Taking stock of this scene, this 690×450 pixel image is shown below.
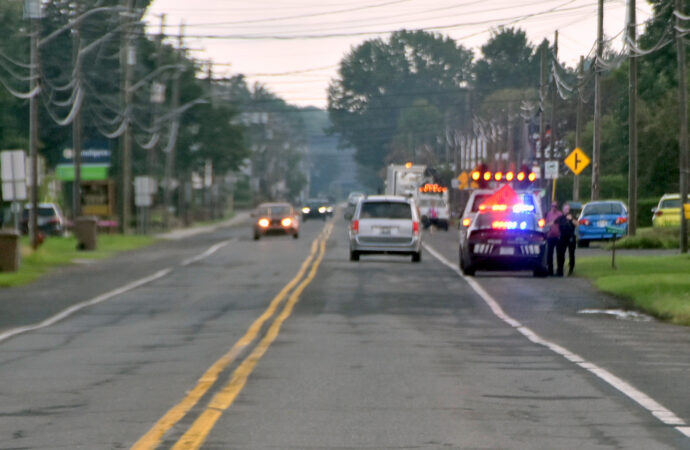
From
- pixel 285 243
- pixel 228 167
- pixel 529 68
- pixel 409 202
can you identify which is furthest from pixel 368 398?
pixel 529 68

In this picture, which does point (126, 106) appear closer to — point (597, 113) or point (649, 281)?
point (597, 113)

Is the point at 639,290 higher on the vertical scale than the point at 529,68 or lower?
lower

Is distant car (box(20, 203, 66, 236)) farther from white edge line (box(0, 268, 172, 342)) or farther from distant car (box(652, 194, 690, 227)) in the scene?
white edge line (box(0, 268, 172, 342))

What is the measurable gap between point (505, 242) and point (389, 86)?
15020 cm

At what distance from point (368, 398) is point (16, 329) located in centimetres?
1015

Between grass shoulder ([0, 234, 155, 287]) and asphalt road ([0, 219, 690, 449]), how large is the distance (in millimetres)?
5124

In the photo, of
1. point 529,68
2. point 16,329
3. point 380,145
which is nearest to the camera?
point 16,329

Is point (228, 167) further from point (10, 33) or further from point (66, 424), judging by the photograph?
point (66, 424)

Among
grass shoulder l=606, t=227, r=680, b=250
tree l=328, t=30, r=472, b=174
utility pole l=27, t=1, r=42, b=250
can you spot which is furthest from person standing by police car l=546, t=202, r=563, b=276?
tree l=328, t=30, r=472, b=174

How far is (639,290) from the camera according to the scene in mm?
27203

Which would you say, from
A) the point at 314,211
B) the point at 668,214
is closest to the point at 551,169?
the point at 668,214

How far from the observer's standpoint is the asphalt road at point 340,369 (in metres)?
10.7

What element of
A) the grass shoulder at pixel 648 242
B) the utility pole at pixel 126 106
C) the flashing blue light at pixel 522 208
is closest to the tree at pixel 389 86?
the utility pole at pixel 126 106

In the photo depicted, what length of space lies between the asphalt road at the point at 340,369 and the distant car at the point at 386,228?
29.5ft
